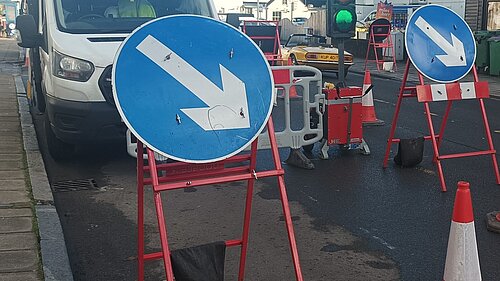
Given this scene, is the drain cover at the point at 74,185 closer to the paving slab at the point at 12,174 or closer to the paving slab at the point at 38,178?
the paving slab at the point at 38,178

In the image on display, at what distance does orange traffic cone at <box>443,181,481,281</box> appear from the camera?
378cm

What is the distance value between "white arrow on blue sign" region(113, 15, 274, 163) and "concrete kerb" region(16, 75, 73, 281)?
1.72 meters

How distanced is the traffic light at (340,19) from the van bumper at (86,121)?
3773mm

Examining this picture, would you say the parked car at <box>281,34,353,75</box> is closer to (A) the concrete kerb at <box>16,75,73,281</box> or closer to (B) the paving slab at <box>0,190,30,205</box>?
(A) the concrete kerb at <box>16,75,73,281</box>

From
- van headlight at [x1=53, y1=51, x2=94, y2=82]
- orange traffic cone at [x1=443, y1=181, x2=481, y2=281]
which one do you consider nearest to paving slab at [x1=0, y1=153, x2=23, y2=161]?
van headlight at [x1=53, y1=51, x2=94, y2=82]

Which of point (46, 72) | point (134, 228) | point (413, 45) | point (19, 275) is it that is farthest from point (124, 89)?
point (46, 72)

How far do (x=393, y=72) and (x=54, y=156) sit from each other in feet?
52.9

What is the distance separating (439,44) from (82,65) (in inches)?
149

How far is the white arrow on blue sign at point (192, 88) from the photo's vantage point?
3.15m

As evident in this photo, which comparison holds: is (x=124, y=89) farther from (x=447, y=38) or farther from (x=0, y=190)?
(x=447, y=38)

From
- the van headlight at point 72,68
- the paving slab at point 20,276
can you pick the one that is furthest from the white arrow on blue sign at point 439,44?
the paving slab at point 20,276

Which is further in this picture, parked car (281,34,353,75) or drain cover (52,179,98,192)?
parked car (281,34,353,75)

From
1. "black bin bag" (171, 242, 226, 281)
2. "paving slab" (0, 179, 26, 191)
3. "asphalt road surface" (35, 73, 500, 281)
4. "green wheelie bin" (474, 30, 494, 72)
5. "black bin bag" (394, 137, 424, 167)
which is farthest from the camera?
"green wheelie bin" (474, 30, 494, 72)

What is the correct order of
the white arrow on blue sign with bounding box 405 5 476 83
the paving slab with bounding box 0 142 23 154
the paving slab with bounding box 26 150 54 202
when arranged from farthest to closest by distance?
the paving slab with bounding box 0 142 23 154
the white arrow on blue sign with bounding box 405 5 476 83
the paving slab with bounding box 26 150 54 202
